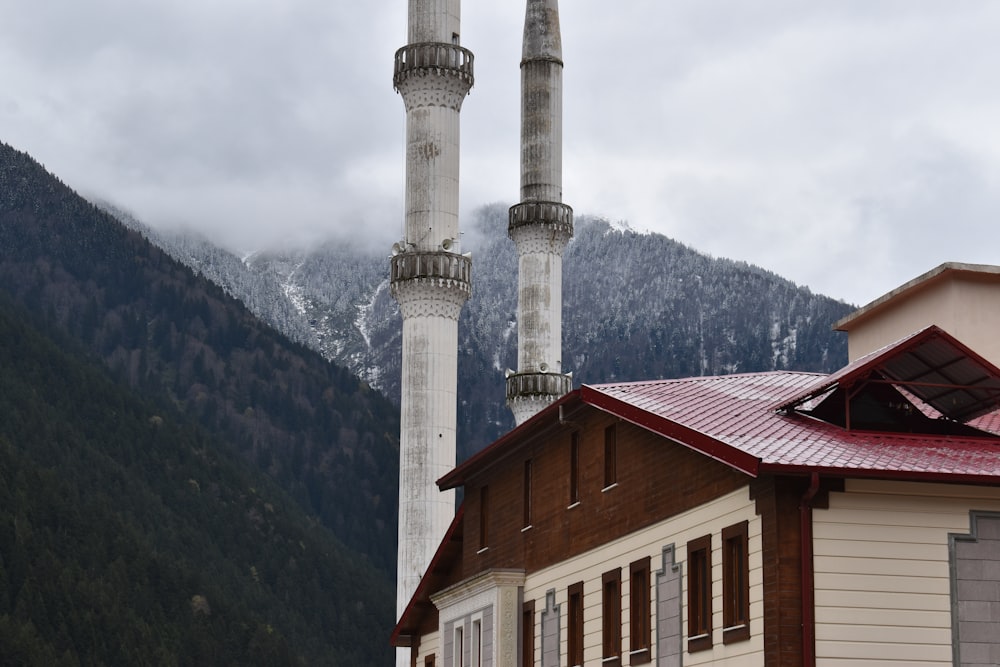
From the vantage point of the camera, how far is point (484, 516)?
45.4 m

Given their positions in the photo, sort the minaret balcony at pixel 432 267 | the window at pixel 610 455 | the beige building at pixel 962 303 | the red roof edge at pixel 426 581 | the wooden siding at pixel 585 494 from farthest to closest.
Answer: the minaret balcony at pixel 432 267, the red roof edge at pixel 426 581, the beige building at pixel 962 303, the window at pixel 610 455, the wooden siding at pixel 585 494

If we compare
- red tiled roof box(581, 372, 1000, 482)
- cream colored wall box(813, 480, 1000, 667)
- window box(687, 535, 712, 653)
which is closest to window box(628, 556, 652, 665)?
window box(687, 535, 712, 653)

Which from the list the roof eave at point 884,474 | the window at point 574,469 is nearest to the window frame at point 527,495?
the window at point 574,469

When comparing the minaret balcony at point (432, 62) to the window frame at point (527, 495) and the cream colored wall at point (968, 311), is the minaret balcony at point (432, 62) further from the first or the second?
the cream colored wall at point (968, 311)

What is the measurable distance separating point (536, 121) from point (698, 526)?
149 feet

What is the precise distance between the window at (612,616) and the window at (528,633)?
475 centimetres

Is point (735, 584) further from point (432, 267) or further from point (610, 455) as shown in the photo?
point (432, 267)

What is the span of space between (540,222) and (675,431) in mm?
42858

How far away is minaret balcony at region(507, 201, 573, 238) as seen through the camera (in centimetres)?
7374

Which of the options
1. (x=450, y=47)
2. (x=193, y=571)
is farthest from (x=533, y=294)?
(x=193, y=571)

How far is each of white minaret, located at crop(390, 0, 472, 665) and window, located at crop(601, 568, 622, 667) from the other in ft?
78.7

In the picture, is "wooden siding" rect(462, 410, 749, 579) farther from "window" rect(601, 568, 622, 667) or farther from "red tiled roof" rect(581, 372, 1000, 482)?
"window" rect(601, 568, 622, 667)

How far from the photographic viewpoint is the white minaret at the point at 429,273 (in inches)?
2384

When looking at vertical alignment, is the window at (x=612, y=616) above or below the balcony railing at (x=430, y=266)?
below
